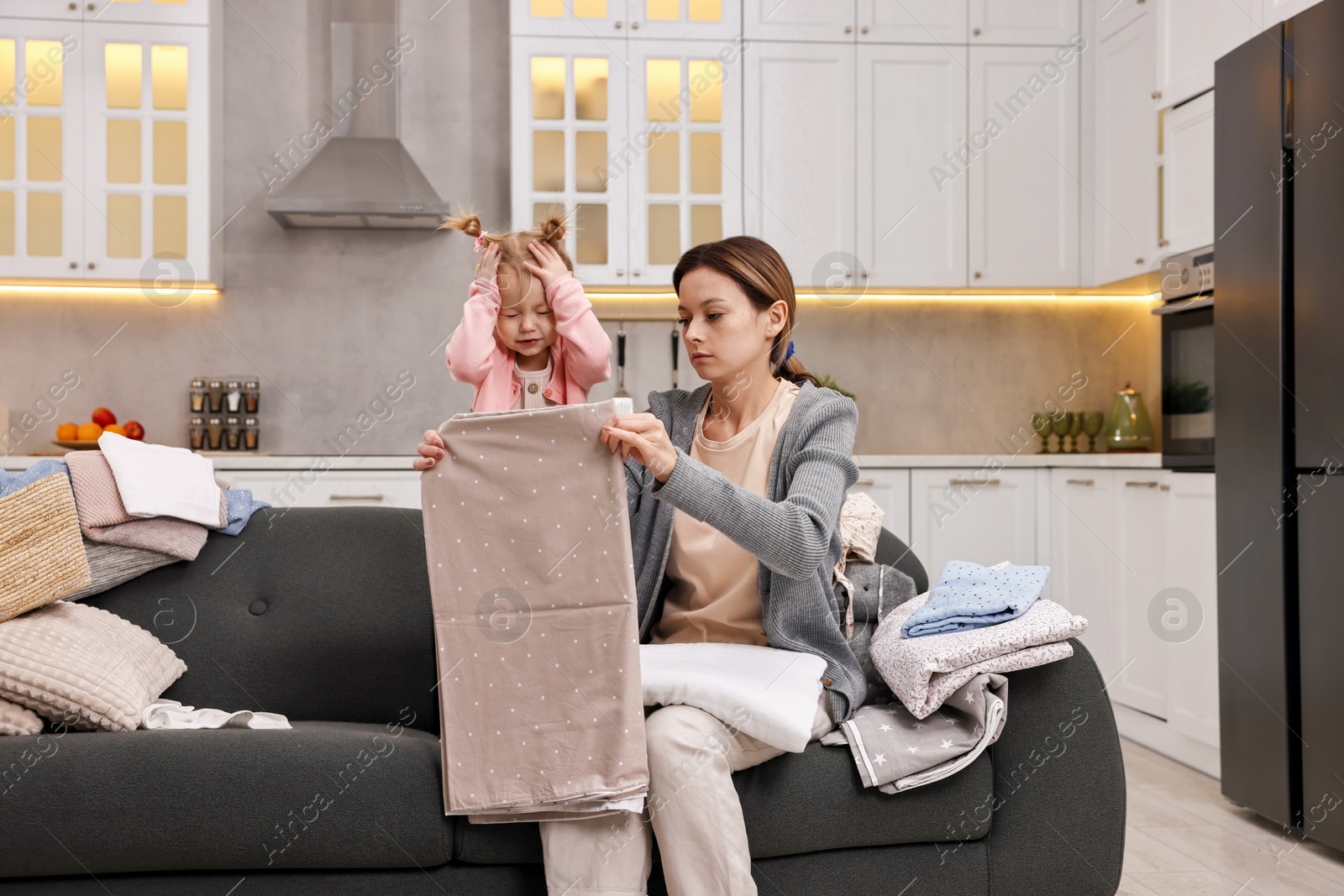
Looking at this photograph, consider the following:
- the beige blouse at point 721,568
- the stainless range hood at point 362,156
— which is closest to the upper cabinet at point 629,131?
the stainless range hood at point 362,156

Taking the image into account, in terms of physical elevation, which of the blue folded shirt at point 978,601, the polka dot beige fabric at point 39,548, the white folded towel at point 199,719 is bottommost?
the white folded towel at point 199,719

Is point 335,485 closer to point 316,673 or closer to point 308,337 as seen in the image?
point 308,337

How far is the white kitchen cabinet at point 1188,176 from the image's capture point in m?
3.21

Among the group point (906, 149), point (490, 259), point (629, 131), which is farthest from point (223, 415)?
point (906, 149)

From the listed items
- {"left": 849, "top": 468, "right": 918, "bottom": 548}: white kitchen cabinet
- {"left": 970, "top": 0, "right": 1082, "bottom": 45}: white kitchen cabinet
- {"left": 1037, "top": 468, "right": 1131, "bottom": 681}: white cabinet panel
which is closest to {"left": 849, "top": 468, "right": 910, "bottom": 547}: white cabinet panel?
{"left": 849, "top": 468, "right": 918, "bottom": 548}: white kitchen cabinet

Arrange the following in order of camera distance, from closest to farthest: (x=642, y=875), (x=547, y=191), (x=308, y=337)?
(x=642, y=875) < (x=547, y=191) < (x=308, y=337)

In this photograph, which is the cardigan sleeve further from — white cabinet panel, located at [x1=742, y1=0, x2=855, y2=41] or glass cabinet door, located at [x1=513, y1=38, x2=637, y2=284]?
white cabinet panel, located at [x1=742, y1=0, x2=855, y2=41]

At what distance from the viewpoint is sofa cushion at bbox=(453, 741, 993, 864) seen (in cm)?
146

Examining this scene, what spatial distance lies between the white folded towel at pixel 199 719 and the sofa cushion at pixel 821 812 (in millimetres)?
424

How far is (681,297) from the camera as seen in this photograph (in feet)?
5.71

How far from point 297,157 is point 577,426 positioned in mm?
3215

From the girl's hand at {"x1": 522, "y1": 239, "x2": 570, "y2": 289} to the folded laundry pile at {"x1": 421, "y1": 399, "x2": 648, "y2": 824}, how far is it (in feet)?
1.87

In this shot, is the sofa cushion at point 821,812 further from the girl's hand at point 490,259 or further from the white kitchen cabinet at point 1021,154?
the white kitchen cabinet at point 1021,154

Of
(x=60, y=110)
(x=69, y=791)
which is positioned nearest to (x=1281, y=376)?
(x=69, y=791)
